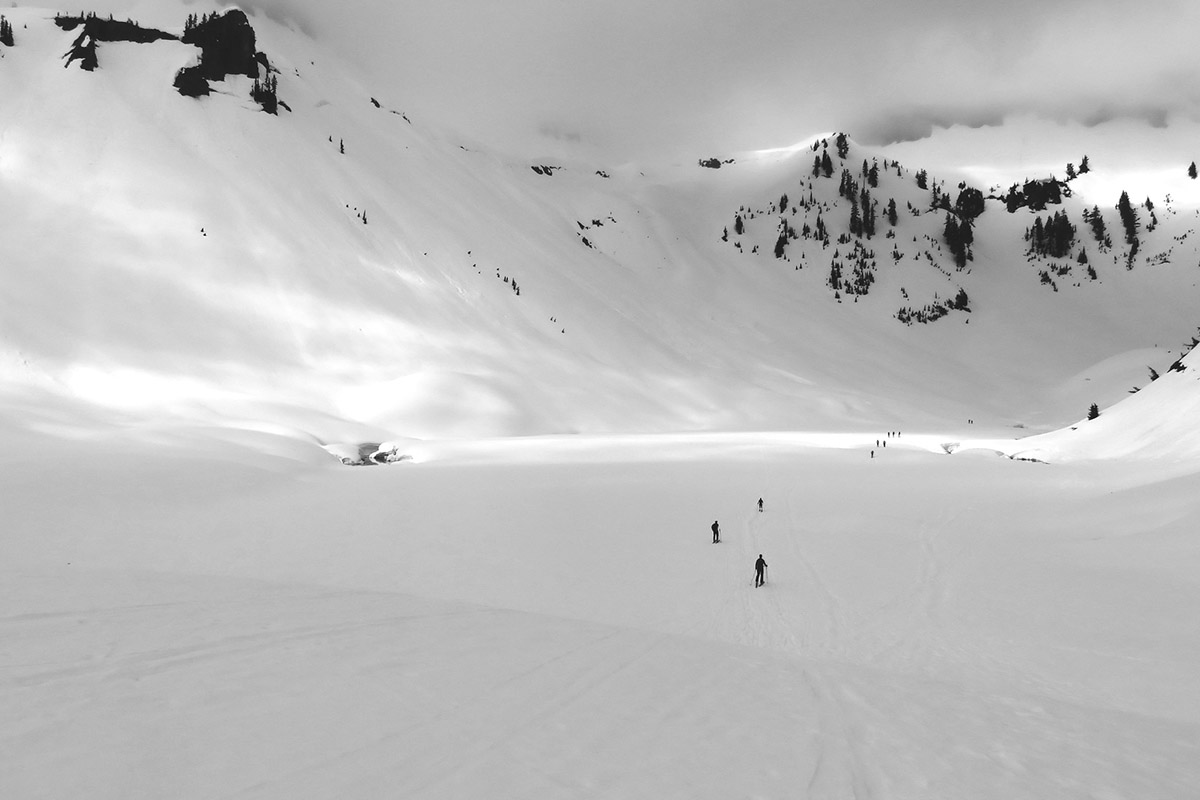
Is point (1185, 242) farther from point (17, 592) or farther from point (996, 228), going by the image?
point (17, 592)

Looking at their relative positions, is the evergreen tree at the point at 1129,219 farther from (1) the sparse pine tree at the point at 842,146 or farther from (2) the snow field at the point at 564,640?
(2) the snow field at the point at 564,640

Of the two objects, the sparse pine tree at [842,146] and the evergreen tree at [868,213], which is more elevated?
the sparse pine tree at [842,146]

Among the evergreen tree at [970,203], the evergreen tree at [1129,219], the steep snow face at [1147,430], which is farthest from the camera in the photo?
the evergreen tree at [970,203]

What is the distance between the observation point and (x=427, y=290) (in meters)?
67.3

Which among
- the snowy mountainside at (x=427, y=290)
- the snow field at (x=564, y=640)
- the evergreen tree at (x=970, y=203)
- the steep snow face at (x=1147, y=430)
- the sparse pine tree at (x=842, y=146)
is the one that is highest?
the sparse pine tree at (x=842, y=146)

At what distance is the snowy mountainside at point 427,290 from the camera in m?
49.1

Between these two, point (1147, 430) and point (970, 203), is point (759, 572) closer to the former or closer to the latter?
point (1147, 430)

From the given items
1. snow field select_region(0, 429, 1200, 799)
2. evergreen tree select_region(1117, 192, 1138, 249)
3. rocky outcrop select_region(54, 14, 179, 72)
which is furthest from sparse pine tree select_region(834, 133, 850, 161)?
snow field select_region(0, 429, 1200, 799)

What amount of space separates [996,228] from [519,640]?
162 meters

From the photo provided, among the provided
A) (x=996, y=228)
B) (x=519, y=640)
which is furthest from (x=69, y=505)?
(x=996, y=228)

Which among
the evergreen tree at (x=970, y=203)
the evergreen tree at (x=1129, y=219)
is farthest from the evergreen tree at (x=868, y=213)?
the evergreen tree at (x=1129, y=219)

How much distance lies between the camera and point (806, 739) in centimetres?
720

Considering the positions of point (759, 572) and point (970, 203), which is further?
point (970, 203)

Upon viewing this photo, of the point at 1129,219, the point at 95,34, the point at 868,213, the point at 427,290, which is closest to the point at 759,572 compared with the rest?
the point at 427,290
